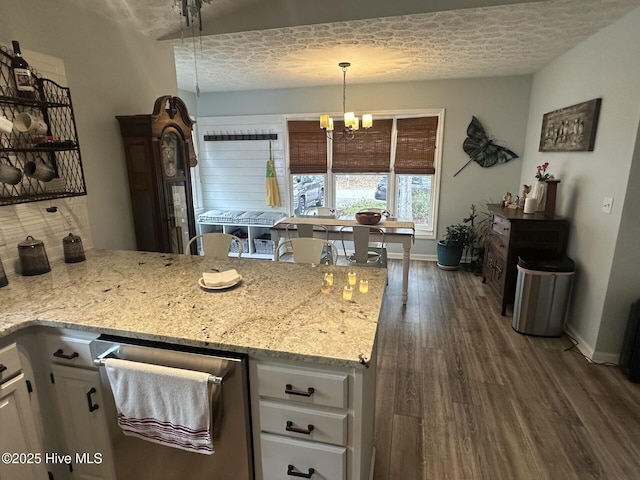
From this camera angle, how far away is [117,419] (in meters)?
1.39

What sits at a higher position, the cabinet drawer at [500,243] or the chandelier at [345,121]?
the chandelier at [345,121]

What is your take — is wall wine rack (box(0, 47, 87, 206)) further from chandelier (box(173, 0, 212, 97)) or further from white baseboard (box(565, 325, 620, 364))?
white baseboard (box(565, 325, 620, 364))

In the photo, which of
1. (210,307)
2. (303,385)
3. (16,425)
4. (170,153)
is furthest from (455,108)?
(16,425)

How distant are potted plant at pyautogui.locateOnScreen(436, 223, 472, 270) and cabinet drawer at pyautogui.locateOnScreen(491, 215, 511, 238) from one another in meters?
0.84

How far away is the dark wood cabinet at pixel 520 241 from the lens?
310cm

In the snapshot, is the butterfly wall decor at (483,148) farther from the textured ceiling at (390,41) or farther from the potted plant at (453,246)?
the potted plant at (453,246)

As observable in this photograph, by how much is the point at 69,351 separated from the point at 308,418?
1024mm

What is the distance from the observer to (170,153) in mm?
2713

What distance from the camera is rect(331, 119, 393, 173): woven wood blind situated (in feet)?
16.4

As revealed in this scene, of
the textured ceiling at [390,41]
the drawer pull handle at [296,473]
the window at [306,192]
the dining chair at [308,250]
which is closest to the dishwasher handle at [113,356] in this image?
the drawer pull handle at [296,473]

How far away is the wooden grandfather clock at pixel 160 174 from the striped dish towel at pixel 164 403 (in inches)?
60.7

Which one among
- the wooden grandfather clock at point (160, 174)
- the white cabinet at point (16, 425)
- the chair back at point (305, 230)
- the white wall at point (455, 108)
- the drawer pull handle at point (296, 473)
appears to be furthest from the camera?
the white wall at point (455, 108)

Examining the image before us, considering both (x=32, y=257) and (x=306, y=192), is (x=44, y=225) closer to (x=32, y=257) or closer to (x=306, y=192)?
(x=32, y=257)

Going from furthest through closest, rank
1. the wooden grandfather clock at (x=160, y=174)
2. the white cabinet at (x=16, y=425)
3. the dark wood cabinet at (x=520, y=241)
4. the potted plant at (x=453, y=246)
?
the potted plant at (x=453, y=246)
the dark wood cabinet at (x=520, y=241)
the wooden grandfather clock at (x=160, y=174)
the white cabinet at (x=16, y=425)
